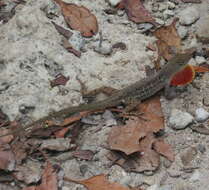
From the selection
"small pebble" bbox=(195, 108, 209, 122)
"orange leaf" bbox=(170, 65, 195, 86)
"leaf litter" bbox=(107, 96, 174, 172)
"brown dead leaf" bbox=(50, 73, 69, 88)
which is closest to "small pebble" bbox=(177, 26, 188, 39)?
"orange leaf" bbox=(170, 65, 195, 86)

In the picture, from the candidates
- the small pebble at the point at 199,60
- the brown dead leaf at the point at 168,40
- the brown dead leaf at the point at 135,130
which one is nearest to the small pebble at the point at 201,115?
the brown dead leaf at the point at 135,130

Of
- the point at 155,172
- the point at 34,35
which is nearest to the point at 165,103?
the point at 155,172

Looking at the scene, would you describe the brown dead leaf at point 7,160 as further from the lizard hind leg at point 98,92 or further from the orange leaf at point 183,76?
the orange leaf at point 183,76

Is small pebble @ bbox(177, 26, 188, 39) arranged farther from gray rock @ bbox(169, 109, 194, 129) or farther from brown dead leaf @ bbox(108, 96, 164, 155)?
gray rock @ bbox(169, 109, 194, 129)

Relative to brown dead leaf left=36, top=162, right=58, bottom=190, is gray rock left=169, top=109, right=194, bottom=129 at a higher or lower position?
lower

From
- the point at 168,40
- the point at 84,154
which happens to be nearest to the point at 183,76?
the point at 168,40
